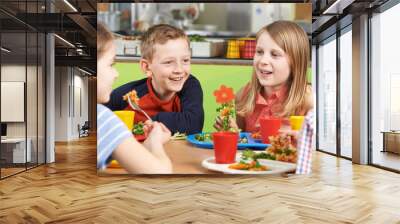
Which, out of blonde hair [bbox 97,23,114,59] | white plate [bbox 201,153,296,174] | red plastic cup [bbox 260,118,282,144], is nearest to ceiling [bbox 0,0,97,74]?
blonde hair [bbox 97,23,114,59]

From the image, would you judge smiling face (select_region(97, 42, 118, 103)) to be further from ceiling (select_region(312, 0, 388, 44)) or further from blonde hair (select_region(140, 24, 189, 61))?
ceiling (select_region(312, 0, 388, 44))

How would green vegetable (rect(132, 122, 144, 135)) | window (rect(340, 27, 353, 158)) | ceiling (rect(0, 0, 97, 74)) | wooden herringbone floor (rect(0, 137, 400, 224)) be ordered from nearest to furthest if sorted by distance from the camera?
wooden herringbone floor (rect(0, 137, 400, 224)) → green vegetable (rect(132, 122, 144, 135)) → ceiling (rect(0, 0, 97, 74)) → window (rect(340, 27, 353, 158))

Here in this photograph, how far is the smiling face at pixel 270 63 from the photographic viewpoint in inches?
213

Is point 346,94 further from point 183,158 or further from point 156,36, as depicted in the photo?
point 156,36

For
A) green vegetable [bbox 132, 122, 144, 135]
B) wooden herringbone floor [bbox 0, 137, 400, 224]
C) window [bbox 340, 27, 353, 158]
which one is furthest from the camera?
window [bbox 340, 27, 353, 158]

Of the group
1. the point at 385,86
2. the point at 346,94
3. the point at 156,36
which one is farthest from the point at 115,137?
the point at 346,94

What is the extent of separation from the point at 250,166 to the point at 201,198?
31.3 inches

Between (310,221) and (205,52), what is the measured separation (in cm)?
245

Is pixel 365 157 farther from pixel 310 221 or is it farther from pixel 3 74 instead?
pixel 3 74

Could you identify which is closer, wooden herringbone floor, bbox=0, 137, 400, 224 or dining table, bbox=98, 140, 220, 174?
wooden herringbone floor, bbox=0, 137, 400, 224

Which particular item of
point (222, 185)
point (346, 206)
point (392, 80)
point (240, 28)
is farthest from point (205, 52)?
point (392, 80)

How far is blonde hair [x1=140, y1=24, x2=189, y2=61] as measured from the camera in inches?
210

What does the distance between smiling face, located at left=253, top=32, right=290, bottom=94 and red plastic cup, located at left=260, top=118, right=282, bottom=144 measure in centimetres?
41

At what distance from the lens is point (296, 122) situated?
17.7 feet
